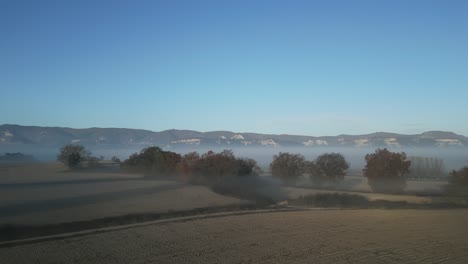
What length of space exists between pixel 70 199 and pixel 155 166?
138 feet

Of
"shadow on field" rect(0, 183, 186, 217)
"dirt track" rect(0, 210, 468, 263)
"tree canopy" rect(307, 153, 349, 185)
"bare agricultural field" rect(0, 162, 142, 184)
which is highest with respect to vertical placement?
"tree canopy" rect(307, 153, 349, 185)

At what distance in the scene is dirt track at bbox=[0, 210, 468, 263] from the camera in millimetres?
17953

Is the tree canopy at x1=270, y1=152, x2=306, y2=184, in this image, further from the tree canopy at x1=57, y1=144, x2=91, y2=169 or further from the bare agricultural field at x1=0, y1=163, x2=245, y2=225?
the tree canopy at x1=57, y1=144, x2=91, y2=169

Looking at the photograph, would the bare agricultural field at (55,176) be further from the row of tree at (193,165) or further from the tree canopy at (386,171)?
the tree canopy at (386,171)

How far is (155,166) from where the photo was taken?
86.8m

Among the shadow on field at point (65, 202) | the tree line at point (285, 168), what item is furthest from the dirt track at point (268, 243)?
the tree line at point (285, 168)

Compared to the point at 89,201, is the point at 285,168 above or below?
above

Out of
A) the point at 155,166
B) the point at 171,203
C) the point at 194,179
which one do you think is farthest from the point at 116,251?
the point at 155,166

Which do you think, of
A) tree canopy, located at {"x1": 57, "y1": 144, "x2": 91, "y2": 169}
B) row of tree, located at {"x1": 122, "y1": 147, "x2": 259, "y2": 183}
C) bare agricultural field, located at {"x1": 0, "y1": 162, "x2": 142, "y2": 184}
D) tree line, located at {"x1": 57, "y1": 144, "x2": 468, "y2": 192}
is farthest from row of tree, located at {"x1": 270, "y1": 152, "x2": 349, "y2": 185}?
tree canopy, located at {"x1": 57, "y1": 144, "x2": 91, "y2": 169}

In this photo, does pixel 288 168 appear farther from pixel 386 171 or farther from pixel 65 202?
pixel 65 202

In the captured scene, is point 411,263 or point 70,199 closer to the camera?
point 411,263

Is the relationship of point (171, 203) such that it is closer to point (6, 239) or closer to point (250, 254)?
point (6, 239)

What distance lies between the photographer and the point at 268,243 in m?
21.1

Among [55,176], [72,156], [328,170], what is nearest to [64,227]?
[55,176]
